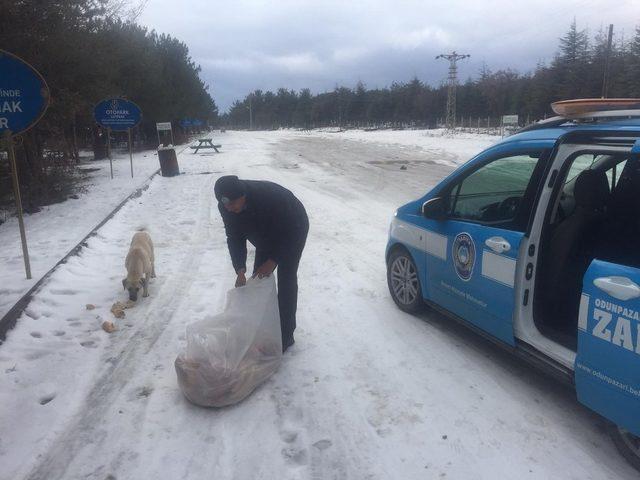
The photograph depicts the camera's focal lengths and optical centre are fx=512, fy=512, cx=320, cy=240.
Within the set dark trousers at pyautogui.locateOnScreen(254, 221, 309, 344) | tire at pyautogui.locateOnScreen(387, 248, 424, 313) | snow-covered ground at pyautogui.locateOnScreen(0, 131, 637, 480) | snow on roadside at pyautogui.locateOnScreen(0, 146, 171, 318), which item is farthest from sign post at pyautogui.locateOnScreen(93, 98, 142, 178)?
dark trousers at pyautogui.locateOnScreen(254, 221, 309, 344)

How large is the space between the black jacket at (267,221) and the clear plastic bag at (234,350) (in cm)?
29

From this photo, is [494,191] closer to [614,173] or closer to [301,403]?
[614,173]

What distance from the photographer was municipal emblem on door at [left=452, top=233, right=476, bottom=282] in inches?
154

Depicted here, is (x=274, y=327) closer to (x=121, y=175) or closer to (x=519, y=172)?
(x=519, y=172)

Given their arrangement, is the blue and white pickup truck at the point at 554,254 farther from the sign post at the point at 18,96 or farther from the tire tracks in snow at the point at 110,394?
the sign post at the point at 18,96

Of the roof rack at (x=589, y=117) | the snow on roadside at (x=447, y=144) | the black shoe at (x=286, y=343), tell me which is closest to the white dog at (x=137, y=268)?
the black shoe at (x=286, y=343)

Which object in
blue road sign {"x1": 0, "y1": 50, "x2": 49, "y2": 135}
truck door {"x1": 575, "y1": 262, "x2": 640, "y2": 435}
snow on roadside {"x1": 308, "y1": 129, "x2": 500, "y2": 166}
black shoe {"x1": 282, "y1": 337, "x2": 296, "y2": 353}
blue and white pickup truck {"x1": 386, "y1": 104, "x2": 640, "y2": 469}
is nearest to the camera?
truck door {"x1": 575, "y1": 262, "x2": 640, "y2": 435}

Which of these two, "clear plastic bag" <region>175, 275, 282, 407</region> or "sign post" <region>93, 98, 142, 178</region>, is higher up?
"sign post" <region>93, 98, 142, 178</region>

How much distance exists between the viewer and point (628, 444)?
2799 mm

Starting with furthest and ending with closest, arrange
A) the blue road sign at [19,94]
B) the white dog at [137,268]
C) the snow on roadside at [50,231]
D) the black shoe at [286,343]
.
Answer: the snow on roadside at [50,231], the white dog at [137,268], the blue road sign at [19,94], the black shoe at [286,343]

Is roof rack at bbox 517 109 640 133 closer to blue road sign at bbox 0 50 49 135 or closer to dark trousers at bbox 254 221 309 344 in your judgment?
dark trousers at bbox 254 221 309 344

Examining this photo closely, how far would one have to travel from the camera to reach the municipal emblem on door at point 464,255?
392cm

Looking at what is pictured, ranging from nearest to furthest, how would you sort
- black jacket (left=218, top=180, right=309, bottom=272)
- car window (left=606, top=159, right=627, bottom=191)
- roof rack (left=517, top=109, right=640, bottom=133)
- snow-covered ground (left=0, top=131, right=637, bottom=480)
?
snow-covered ground (left=0, top=131, right=637, bottom=480) → roof rack (left=517, top=109, right=640, bottom=133) → black jacket (left=218, top=180, right=309, bottom=272) → car window (left=606, top=159, right=627, bottom=191)

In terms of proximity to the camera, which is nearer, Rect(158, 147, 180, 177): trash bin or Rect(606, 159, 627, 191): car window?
Rect(606, 159, 627, 191): car window
